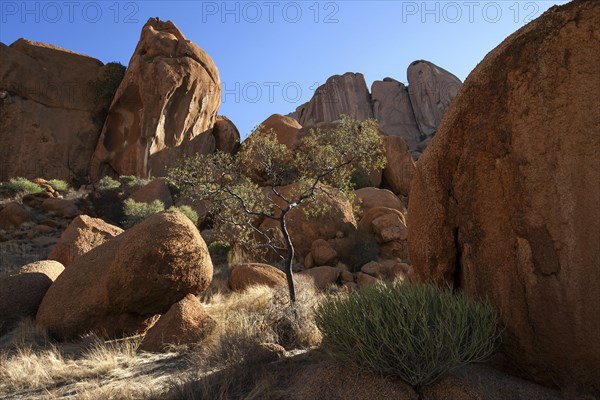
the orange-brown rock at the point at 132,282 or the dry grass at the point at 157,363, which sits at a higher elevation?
the orange-brown rock at the point at 132,282

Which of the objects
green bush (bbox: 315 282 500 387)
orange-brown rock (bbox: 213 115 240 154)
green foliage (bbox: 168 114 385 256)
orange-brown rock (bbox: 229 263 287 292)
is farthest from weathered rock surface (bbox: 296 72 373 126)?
green bush (bbox: 315 282 500 387)

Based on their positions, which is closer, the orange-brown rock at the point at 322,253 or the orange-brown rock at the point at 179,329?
the orange-brown rock at the point at 179,329

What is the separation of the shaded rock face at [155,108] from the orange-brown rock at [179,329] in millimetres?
18676

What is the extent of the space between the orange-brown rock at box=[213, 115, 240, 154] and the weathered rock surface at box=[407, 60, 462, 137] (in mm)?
23858

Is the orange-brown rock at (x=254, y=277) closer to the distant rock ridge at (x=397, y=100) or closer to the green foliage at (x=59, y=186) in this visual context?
the green foliage at (x=59, y=186)

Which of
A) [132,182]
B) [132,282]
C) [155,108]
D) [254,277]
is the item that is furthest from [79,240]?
[155,108]

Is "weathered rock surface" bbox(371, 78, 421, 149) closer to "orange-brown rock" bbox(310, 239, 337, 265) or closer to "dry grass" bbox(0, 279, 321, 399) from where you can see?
"orange-brown rock" bbox(310, 239, 337, 265)

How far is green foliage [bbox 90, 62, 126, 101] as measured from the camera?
27094mm

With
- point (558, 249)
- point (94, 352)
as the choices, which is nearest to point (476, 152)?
point (558, 249)

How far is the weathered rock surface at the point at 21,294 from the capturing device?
25.0 ft

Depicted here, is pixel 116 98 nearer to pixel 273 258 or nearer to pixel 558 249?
pixel 273 258

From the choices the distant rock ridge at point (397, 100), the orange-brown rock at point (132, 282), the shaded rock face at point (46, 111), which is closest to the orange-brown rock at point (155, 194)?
the shaded rock face at point (46, 111)

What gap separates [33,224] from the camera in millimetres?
16438

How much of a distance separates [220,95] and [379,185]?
523 inches
